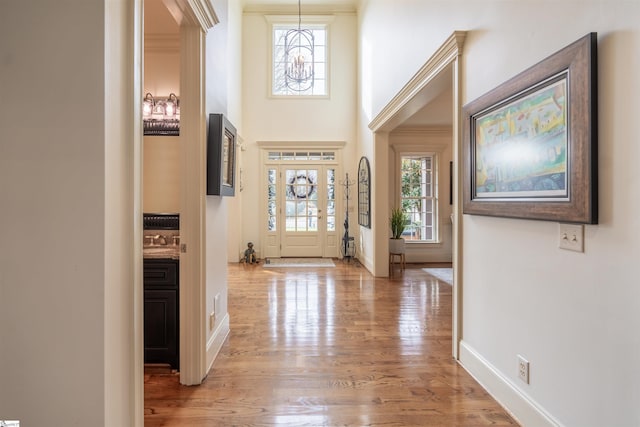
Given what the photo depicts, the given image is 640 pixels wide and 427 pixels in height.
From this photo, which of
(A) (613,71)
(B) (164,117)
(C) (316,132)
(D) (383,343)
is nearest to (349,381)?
(D) (383,343)

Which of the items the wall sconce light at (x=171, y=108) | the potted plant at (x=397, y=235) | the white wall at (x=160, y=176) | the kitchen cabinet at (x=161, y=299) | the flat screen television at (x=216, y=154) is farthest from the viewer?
the potted plant at (x=397, y=235)

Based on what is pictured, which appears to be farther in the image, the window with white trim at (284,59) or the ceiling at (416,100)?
the window with white trim at (284,59)

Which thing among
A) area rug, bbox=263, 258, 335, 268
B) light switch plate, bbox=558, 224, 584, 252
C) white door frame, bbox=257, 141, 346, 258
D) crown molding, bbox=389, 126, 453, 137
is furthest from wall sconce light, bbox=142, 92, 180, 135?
crown molding, bbox=389, 126, 453, 137

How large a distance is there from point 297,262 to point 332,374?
4.58 meters

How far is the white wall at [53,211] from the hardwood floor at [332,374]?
97 cm

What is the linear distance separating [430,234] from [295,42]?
525 cm

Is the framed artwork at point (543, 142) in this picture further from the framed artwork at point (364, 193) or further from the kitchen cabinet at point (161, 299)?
the framed artwork at point (364, 193)

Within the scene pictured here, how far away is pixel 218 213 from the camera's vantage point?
278cm

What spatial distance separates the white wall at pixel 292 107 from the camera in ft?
24.6

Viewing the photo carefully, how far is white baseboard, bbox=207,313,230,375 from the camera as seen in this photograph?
244 centimetres

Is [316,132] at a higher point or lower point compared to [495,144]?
higher

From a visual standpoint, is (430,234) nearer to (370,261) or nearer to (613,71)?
(370,261)

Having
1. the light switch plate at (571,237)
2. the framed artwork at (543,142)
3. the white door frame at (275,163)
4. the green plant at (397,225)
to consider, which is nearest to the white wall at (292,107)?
the white door frame at (275,163)

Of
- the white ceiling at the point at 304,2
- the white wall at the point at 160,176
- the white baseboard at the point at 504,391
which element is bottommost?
the white baseboard at the point at 504,391
